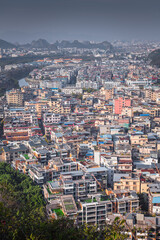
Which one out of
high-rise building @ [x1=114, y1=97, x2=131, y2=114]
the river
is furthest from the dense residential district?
the river

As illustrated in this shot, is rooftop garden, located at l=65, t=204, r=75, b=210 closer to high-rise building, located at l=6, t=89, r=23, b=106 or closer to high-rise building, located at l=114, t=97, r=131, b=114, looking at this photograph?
high-rise building, located at l=114, t=97, r=131, b=114

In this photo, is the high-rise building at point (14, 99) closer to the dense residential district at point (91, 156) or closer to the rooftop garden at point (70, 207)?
the dense residential district at point (91, 156)

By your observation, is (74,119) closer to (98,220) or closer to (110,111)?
(110,111)

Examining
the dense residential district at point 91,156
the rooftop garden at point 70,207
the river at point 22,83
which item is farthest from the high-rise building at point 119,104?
the river at point 22,83

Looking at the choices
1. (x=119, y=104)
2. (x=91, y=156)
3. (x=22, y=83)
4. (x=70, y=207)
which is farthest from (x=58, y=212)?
(x=22, y=83)

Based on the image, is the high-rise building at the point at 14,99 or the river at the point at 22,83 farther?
the river at the point at 22,83

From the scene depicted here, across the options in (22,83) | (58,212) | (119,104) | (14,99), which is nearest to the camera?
(58,212)

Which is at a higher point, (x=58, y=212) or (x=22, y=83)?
(x=22, y=83)

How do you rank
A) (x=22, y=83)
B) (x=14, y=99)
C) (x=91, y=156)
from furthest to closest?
(x=22, y=83) < (x=14, y=99) < (x=91, y=156)

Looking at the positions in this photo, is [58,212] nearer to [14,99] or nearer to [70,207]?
[70,207]
